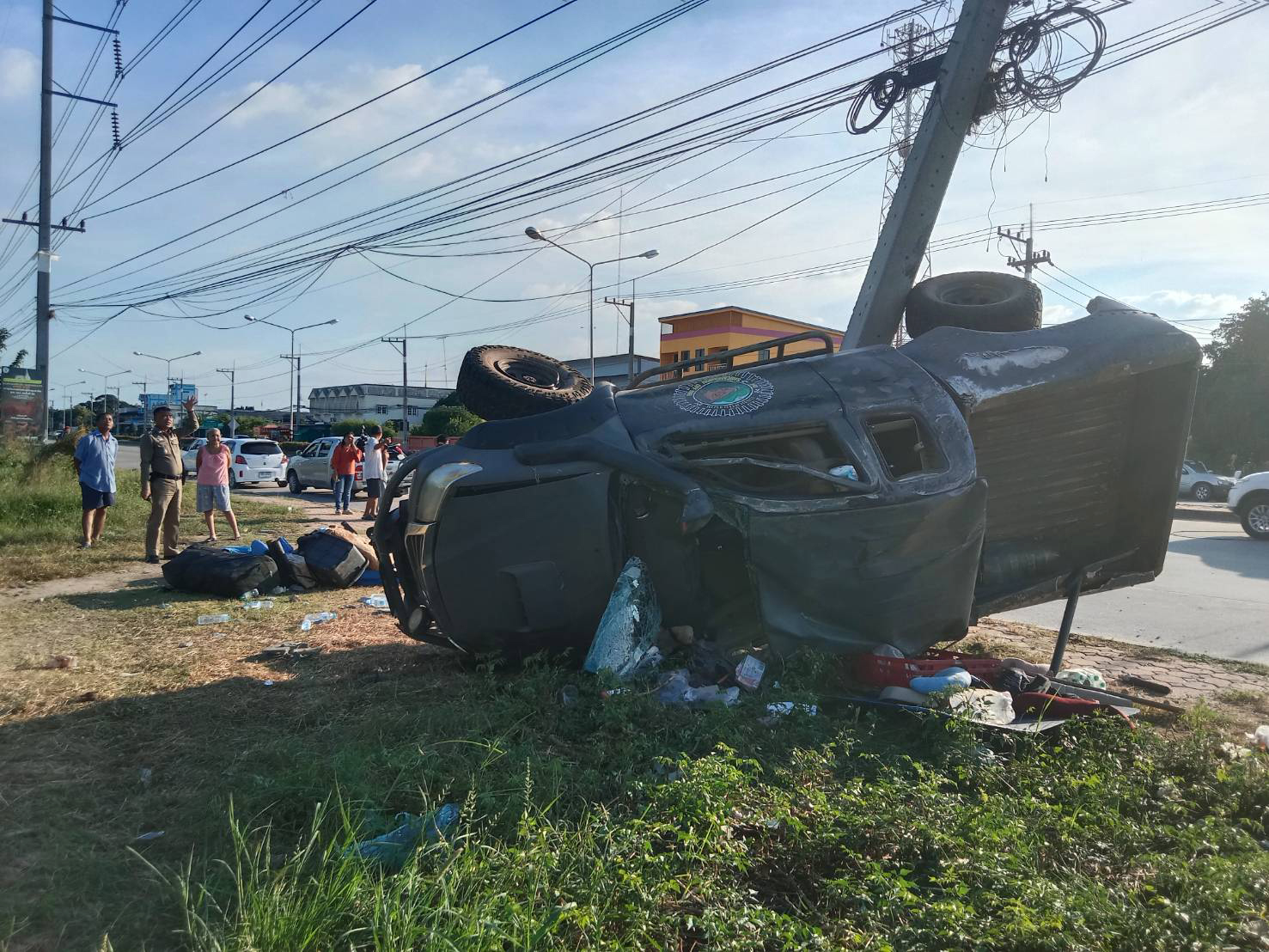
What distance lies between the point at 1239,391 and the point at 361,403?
256 feet

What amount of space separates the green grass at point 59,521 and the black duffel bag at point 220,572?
187cm

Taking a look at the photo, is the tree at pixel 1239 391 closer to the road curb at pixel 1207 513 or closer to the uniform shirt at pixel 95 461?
the road curb at pixel 1207 513

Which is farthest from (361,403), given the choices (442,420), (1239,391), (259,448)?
(1239,391)

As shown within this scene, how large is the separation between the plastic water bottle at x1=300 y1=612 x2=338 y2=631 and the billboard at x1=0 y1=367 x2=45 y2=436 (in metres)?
15.2

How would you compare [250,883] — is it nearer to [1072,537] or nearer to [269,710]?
[269,710]

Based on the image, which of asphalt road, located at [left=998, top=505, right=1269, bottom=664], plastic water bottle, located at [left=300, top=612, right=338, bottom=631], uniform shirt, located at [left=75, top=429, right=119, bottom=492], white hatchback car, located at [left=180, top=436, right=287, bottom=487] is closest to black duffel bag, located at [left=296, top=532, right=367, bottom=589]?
plastic water bottle, located at [left=300, top=612, right=338, bottom=631]

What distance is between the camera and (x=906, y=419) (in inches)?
185

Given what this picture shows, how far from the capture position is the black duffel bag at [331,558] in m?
8.39

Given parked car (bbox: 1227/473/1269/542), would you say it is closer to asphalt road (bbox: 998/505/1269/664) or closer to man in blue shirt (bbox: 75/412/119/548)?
asphalt road (bbox: 998/505/1269/664)

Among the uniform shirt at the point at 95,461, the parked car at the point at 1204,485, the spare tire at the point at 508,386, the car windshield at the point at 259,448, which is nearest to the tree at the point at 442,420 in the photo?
the car windshield at the point at 259,448

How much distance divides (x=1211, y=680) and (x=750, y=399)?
3.62m

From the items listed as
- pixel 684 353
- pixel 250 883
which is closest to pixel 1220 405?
pixel 684 353

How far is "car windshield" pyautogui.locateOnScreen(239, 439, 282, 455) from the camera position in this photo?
24844mm

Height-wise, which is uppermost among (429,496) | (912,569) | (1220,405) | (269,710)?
(1220,405)
